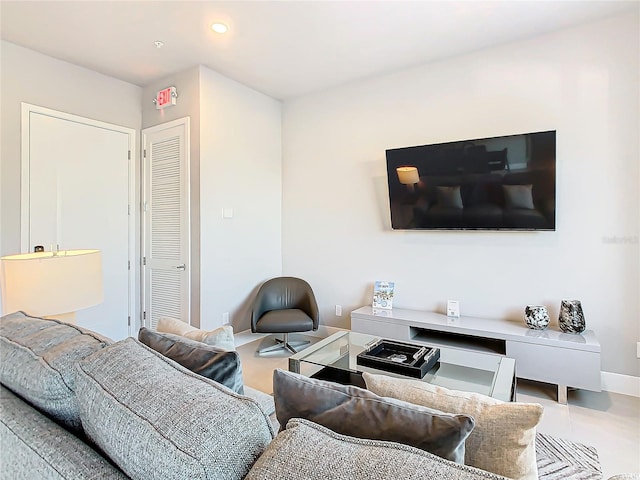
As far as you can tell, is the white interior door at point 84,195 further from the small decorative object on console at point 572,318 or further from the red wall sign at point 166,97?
the small decorative object on console at point 572,318

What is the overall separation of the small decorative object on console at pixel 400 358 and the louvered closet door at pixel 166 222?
203 centimetres

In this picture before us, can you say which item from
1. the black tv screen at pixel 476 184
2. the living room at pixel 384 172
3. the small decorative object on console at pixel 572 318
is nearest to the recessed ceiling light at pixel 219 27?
the living room at pixel 384 172

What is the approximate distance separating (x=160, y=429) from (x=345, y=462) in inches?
14.8

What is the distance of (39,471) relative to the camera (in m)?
0.81

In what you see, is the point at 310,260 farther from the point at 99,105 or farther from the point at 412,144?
the point at 99,105

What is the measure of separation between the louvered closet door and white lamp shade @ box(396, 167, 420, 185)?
2064 mm

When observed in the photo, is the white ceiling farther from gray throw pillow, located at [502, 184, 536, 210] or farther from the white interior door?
gray throw pillow, located at [502, 184, 536, 210]

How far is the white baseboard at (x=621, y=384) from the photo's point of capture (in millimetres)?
2646

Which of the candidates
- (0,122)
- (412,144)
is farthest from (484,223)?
(0,122)

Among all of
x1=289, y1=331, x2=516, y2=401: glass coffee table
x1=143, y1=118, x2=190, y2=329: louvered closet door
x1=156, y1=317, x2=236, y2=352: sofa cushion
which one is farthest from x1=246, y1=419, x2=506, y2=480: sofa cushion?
x1=143, y1=118, x2=190, y2=329: louvered closet door

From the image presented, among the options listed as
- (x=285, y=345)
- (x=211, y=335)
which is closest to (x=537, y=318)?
(x=285, y=345)

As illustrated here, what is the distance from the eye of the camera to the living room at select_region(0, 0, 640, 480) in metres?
2.71

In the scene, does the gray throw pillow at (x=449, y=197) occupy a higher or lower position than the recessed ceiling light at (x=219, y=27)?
lower

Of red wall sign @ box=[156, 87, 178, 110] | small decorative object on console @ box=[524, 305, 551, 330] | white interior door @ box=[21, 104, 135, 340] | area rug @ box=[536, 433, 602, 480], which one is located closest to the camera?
area rug @ box=[536, 433, 602, 480]
